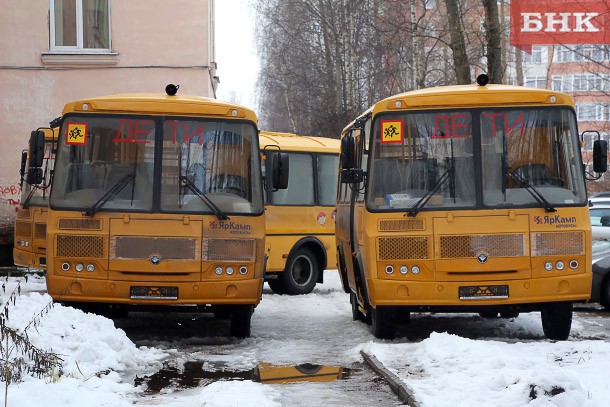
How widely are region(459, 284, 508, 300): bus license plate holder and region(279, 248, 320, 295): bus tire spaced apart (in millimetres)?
8686

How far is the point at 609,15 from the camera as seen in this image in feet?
99.5

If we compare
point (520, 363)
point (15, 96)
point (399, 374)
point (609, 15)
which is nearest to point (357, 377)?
point (399, 374)

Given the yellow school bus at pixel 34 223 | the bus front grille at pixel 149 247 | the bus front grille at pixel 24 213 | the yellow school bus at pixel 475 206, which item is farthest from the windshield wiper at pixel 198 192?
the bus front grille at pixel 24 213

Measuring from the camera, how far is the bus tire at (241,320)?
1361 centimetres

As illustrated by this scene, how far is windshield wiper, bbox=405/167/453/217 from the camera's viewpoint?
12773mm

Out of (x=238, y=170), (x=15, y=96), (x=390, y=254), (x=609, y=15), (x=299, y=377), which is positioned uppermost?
(x=609, y=15)

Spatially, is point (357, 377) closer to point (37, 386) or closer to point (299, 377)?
point (299, 377)

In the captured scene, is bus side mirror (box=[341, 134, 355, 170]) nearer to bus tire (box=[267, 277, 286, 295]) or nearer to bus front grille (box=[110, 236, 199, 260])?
bus front grille (box=[110, 236, 199, 260])

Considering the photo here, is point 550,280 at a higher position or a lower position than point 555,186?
lower

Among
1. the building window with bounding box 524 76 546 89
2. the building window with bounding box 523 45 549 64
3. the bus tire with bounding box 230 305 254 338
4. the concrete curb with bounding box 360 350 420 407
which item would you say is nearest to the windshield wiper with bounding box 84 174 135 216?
the bus tire with bounding box 230 305 254 338

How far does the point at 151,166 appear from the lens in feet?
43.6

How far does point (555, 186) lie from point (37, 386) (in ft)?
22.0

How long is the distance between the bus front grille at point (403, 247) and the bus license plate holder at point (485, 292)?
1.91 feet

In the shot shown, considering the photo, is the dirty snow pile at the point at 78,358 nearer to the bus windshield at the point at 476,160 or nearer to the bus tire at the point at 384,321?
the bus tire at the point at 384,321
